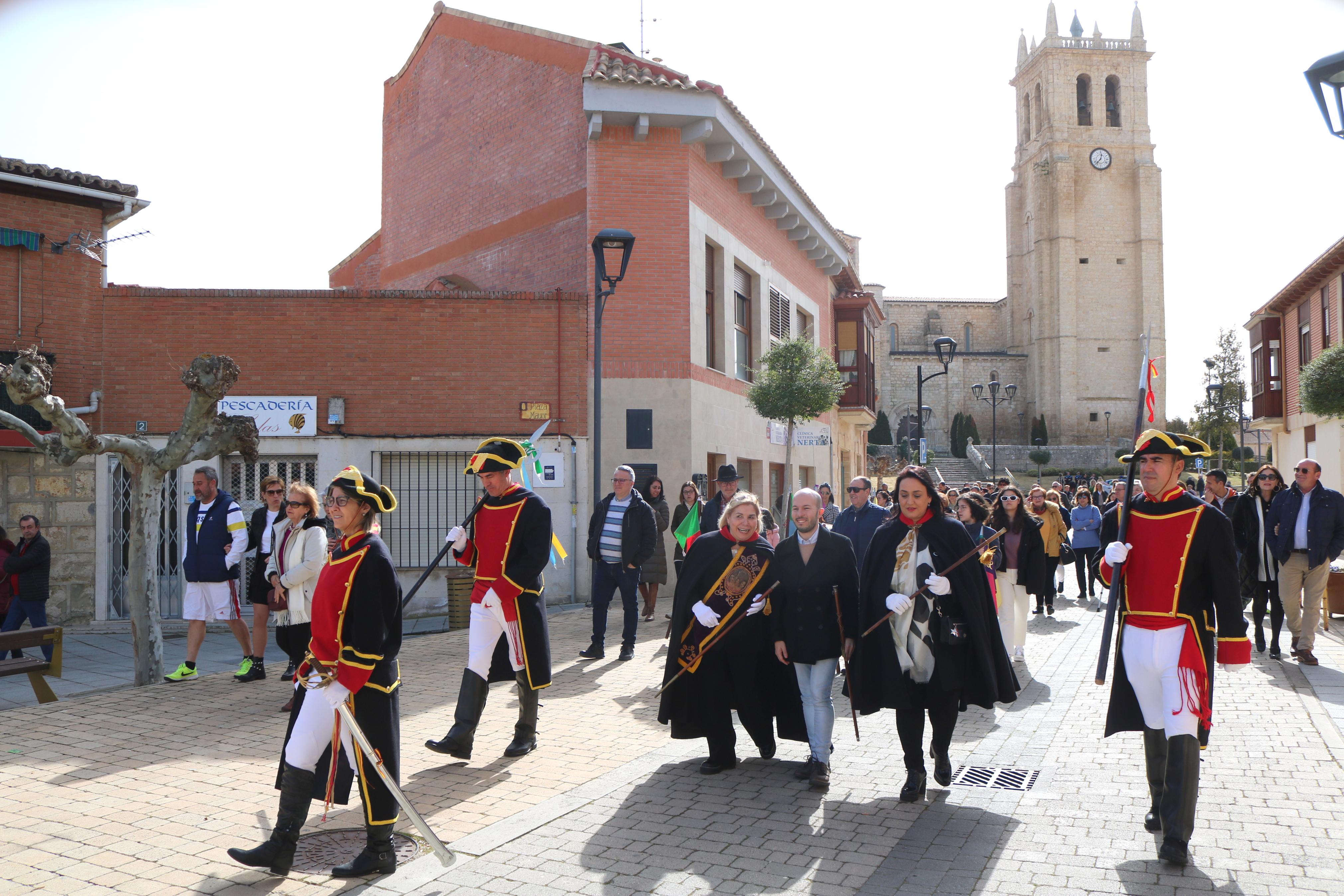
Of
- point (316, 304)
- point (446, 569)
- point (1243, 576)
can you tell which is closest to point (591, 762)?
point (1243, 576)

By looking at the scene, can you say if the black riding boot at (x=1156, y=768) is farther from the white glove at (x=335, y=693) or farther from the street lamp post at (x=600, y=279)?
the street lamp post at (x=600, y=279)

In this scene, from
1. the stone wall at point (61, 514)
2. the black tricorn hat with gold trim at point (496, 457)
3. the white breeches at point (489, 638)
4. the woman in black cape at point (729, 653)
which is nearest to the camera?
the woman in black cape at point (729, 653)

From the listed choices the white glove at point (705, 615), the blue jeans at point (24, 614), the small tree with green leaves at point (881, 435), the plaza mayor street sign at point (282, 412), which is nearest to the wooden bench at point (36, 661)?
the blue jeans at point (24, 614)

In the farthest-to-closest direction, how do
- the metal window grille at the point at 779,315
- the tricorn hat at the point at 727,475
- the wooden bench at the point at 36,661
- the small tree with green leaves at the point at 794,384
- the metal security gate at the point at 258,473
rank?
the metal window grille at the point at 779,315
the small tree with green leaves at the point at 794,384
the metal security gate at the point at 258,473
the tricorn hat at the point at 727,475
the wooden bench at the point at 36,661

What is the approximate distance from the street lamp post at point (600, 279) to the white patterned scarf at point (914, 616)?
7.55 m

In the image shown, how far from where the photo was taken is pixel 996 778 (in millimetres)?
5938

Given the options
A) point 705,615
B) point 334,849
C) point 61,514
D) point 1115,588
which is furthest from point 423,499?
point 1115,588

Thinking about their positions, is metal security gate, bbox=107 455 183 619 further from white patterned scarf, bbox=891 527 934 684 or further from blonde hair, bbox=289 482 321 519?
white patterned scarf, bbox=891 527 934 684

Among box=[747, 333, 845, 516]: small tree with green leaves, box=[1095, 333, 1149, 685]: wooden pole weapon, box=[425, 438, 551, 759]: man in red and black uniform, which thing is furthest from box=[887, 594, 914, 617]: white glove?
box=[747, 333, 845, 516]: small tree with green leaves

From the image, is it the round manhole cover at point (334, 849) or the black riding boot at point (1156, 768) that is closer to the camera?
the round manhole cover at point (334, 849)

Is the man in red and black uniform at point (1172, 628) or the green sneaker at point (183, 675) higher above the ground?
the man in red and black uniform at point (1172, 628)

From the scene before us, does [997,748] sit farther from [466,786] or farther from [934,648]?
[466,786]

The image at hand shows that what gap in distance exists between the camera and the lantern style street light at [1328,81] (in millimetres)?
4645

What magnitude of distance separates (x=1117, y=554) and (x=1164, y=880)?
1.36 metres
